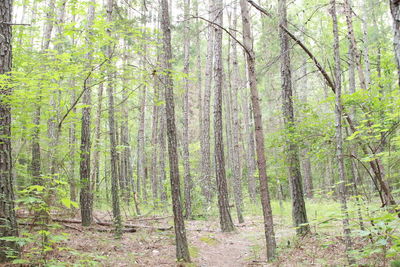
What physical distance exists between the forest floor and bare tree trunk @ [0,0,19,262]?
84 centimetres

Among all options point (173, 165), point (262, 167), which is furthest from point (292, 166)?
point (173, 165)

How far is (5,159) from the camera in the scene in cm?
474

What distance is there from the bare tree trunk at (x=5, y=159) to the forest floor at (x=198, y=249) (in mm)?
845

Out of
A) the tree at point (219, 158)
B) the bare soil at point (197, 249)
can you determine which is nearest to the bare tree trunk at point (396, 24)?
the bare soil at point (197, 249)

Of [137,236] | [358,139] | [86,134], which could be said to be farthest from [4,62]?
[358,139]

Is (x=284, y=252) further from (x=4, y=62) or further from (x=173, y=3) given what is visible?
(x=173, y=3)

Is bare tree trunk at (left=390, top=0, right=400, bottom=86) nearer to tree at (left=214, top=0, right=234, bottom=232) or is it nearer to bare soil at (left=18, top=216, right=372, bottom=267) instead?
bare soil at (left=18, top=216, right=372, bottom=267)

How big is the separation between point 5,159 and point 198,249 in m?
5.14

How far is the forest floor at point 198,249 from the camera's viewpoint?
603cm

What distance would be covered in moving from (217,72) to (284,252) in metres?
5.90

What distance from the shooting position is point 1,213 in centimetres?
459

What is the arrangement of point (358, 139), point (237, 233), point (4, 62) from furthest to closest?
point (237, 233), point (358, 139), point (4, 62)

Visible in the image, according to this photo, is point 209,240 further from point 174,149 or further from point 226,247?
point 174,149

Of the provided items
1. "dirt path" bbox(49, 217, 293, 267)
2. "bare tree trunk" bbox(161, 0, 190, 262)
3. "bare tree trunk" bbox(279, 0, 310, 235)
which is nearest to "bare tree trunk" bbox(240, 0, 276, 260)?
"dirt path" bbox(49, 217, 293, 267)
